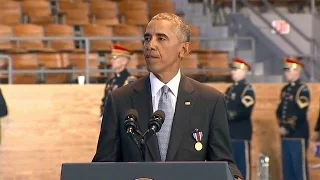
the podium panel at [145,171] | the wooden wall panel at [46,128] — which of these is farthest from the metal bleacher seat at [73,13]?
the podium panel at [145,171]

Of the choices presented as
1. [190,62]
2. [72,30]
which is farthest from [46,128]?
[190,62]

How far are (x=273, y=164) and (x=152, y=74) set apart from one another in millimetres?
8101

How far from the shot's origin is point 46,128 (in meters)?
11.1

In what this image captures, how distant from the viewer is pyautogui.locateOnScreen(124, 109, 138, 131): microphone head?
3.46m

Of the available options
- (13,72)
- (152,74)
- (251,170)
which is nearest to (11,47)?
(13,72)

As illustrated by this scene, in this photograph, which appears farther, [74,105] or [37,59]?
[37,59]

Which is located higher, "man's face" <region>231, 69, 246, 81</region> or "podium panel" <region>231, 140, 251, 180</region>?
"man's face" <region>231, 69, 246, 81</region>

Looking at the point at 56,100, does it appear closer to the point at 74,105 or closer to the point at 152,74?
the point at 74,105

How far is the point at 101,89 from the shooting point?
1112 cm

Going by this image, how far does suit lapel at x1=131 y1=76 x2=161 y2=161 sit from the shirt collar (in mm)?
21

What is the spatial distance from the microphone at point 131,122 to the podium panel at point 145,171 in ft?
0.94

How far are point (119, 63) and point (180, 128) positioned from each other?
680 cm

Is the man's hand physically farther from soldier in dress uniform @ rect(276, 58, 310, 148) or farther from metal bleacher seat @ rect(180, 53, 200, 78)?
metal bleacher seat @ rect(180, 53, 200, 78)

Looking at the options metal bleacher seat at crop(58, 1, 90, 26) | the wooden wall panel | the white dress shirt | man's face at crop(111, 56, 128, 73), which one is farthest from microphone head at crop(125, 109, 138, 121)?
metal bleacher seat at crop(58, 1, 90, 26)
